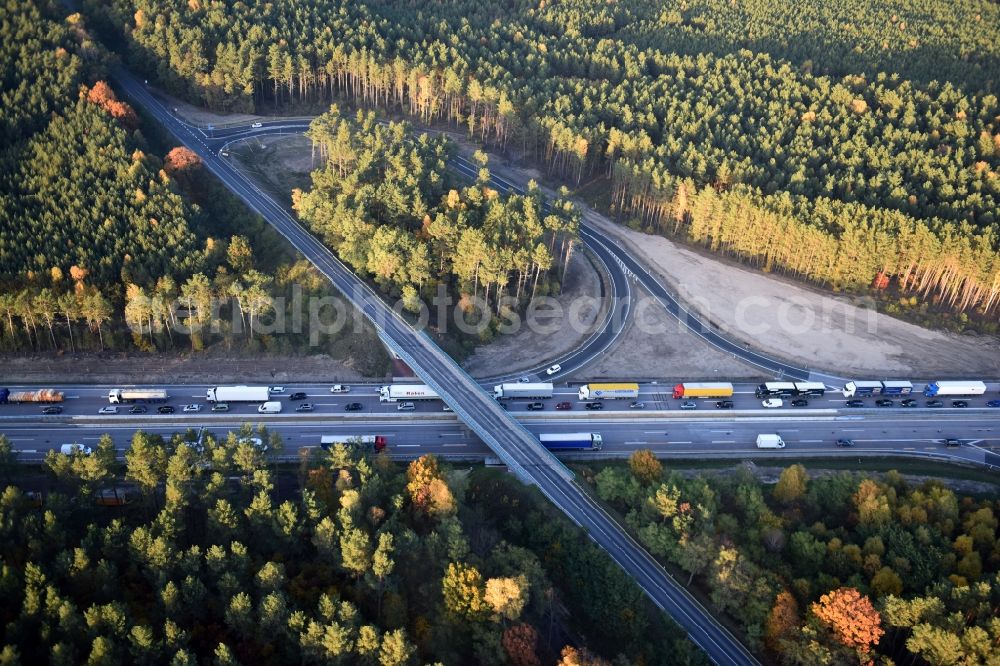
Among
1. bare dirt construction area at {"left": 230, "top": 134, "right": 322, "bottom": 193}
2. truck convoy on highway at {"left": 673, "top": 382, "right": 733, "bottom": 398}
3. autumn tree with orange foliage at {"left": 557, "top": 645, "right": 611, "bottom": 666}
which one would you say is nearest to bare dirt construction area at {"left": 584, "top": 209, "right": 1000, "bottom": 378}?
truck convoy on highway at {"left": 673, "top": 382, "right": 733, "bottom": 398}

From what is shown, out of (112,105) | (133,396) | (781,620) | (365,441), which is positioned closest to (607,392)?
(365,441)

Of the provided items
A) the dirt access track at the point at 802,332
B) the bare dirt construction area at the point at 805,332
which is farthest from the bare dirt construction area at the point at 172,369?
the dirt access track at the point at 802,332

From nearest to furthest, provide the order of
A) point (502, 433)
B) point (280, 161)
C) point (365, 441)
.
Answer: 1. point (365, 441)
2. point (502, 433)
3. point (280, 161)

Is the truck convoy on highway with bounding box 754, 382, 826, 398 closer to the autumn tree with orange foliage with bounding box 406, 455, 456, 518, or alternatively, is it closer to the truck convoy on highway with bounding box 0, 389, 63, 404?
the autumn tree with orange foliage with bounding box 406, 455, 456, 518

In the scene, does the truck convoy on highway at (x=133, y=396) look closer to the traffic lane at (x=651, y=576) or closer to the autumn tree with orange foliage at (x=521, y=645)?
the traffic lane at (x=651, y=576)

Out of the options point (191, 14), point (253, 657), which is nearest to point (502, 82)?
point (191, 14)

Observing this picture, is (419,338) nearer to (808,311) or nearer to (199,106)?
(808,311)

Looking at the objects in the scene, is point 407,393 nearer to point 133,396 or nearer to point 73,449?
point 133,396
